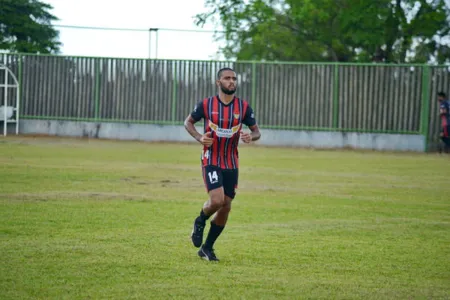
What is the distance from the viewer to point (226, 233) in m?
12.3

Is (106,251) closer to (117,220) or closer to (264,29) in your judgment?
(117,220)

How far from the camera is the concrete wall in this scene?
3356cm

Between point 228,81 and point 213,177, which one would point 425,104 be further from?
point 213,177

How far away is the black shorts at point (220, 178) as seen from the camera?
10094 mm

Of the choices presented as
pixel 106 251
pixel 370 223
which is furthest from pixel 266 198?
pixel 106 251

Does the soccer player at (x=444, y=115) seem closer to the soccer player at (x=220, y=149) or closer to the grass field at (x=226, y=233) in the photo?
the grass field at (x=226, y=233)

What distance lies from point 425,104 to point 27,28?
19.1m

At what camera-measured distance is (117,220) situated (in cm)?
1308

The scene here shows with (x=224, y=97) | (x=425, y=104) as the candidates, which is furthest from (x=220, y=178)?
(x=425, y=104)

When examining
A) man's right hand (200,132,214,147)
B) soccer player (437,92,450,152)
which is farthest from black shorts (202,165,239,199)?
soccer player (437,92,450,152)

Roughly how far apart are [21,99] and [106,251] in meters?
27.1

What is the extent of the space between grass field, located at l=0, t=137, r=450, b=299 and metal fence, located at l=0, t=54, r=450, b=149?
9631mm

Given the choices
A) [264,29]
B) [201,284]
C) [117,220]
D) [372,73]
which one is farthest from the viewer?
[264,29]

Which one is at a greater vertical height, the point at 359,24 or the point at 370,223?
the point at 359,24
